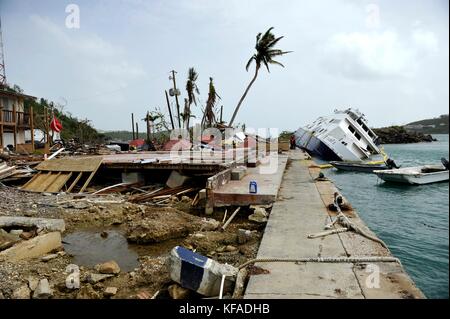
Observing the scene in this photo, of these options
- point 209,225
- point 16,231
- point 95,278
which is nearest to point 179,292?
point 95,278

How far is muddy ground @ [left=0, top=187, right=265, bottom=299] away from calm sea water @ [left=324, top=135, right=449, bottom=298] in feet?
9.38

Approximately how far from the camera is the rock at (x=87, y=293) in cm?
411

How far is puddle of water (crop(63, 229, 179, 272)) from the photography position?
5.68 m

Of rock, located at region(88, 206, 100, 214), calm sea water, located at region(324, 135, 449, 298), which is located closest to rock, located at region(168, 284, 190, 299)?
calm sea water, located at region(324, 135, 449, 298)

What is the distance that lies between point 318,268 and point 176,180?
8.21 meters

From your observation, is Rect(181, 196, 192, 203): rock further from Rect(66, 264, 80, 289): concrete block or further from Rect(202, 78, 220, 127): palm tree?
Rect(202, 78, 220, 127): palm tree

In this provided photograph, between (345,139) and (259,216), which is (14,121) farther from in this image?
(345,139)

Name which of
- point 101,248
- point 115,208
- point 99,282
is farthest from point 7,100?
point 99,282

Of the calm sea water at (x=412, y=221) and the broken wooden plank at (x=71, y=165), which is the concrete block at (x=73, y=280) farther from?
the broken wooden plank at (x=71, y=165)

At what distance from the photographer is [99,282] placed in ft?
15.1

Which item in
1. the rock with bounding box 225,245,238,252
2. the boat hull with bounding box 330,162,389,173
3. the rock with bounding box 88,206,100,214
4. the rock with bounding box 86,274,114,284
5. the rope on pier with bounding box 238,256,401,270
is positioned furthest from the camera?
the boat hull with bounding box 330,162,389,173

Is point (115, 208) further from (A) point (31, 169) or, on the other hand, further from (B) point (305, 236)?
(A) point (31, 169)

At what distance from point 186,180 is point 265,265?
780cm
